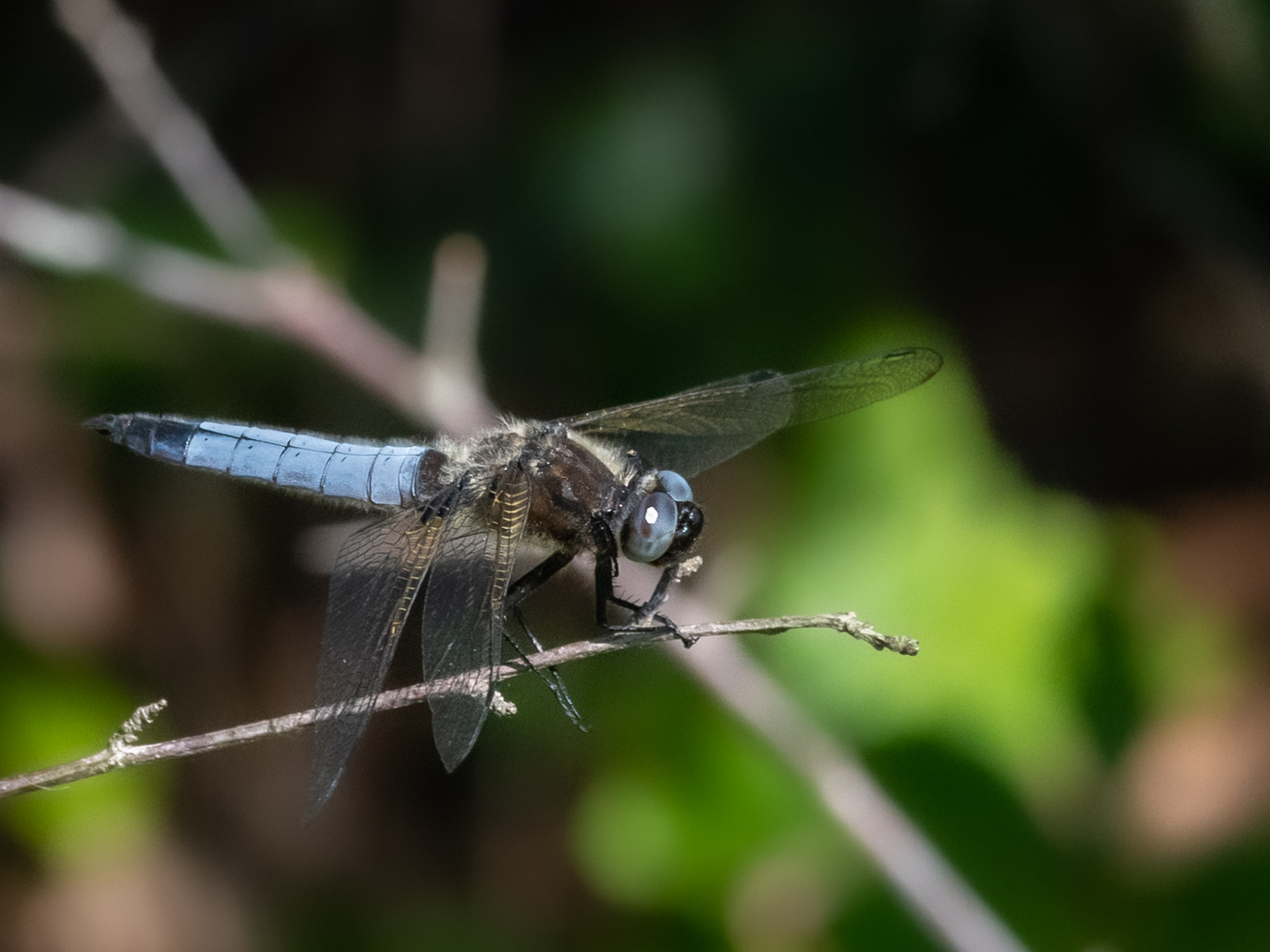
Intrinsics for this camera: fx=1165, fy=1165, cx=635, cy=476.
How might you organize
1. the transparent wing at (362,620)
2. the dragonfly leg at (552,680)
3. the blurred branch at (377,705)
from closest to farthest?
1. the blurred branch at (377,705)
2. the transparent wing at (362,620)
3. the dragonfly leg at (552,680)

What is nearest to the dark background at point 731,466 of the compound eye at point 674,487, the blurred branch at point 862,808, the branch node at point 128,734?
the blurred branch at point 862,808

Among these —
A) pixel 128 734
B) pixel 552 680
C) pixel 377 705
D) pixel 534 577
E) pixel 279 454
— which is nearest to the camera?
pixel 128 734

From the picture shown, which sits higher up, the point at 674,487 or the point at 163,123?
the point at 163,123

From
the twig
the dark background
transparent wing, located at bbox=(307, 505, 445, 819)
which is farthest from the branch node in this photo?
the twig

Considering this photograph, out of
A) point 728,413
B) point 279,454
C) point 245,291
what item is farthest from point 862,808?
point 245,291

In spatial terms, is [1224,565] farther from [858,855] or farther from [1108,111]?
[858,855]

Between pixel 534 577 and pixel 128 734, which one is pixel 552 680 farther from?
pixel 128 734

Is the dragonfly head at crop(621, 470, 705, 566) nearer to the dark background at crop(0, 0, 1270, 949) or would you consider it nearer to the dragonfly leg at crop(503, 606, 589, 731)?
the dragonfly leg at crop(503, 606, 589, 731)

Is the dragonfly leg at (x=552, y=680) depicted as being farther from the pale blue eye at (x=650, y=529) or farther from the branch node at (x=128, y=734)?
the branch node at (x=128, y=734)
